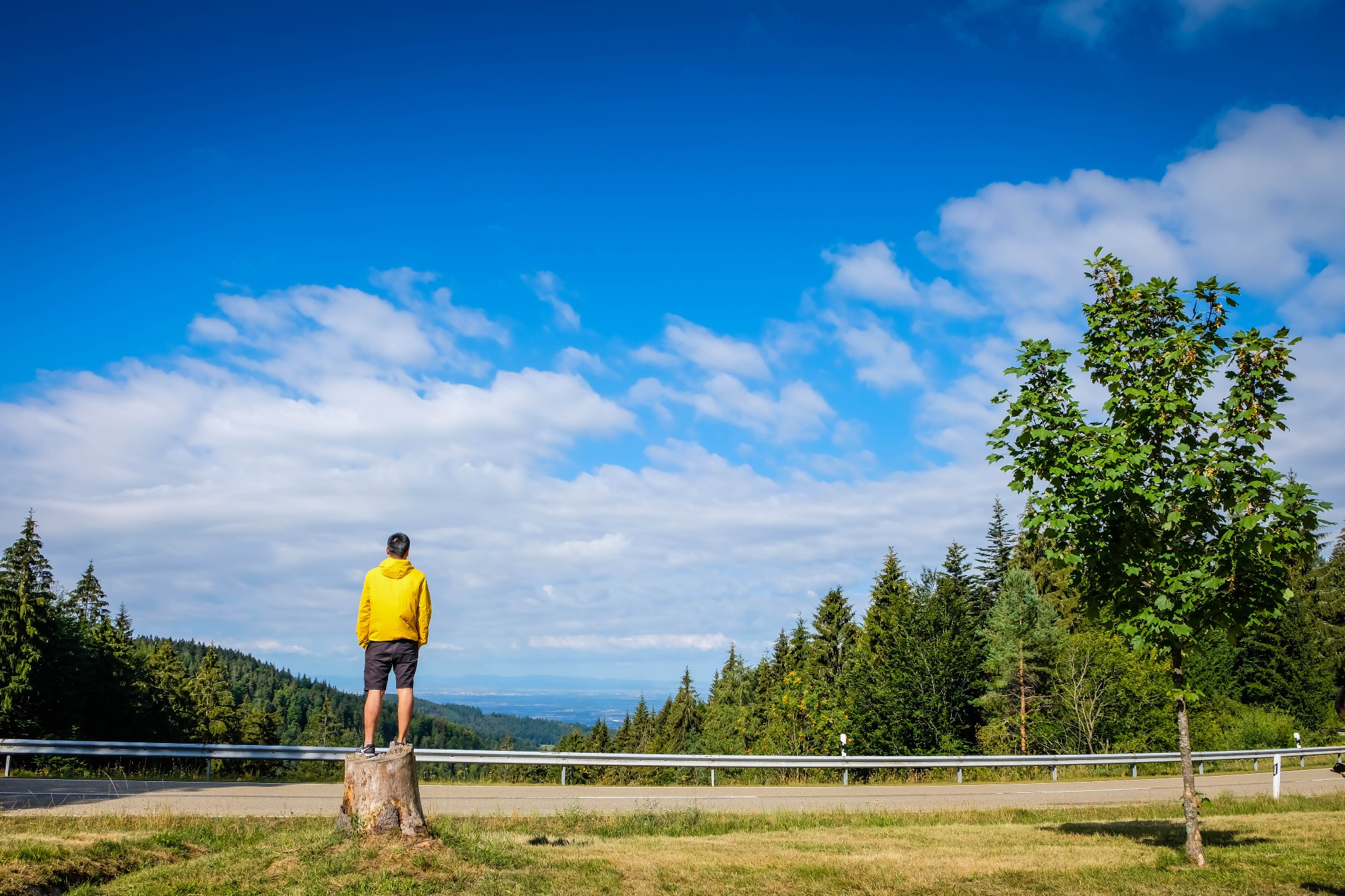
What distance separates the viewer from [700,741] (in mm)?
88438

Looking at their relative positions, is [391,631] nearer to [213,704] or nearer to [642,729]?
[213,704]

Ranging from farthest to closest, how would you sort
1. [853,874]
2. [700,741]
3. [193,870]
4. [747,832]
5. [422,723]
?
[422,723], [700,741], [747,832], [853,874], [193,870]

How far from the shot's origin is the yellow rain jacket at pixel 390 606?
28.5 feet

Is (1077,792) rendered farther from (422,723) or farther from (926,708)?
(422,723)

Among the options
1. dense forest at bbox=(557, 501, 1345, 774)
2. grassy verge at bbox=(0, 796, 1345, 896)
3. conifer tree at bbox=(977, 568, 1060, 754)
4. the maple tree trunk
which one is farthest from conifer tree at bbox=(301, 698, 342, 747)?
the maple tree trunk

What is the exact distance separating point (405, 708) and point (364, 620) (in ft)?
3.43

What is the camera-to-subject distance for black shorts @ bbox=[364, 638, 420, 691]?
340 inches

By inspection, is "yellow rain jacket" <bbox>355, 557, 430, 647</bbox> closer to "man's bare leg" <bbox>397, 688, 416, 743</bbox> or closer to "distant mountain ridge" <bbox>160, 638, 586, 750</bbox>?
"man's bare leg" <bbox>397, 688, 416, 743</bbox>

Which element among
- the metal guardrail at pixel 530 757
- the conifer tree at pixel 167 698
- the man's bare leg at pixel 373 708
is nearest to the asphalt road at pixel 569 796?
the metal guardrail at pixel 530 757

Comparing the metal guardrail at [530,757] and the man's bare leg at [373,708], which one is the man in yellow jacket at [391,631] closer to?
the man's bare leg at [373,708]

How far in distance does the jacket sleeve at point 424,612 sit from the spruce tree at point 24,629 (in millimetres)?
32190

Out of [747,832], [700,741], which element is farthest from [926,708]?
[700,741]

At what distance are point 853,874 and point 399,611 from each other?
5.94m

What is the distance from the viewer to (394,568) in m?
8.79
